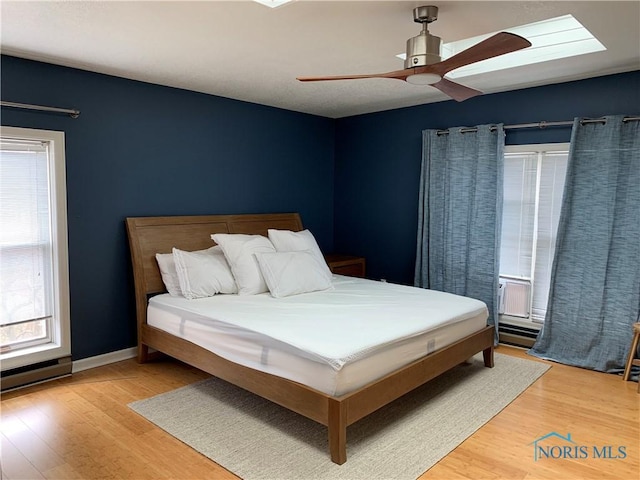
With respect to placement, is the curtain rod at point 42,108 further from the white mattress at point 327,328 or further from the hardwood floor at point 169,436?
the hardwood floor at point 169,436

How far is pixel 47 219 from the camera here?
3482 millimetres

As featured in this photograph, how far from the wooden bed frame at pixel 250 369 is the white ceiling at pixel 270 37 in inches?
50.6

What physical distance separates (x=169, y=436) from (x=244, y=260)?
1595 millimetres

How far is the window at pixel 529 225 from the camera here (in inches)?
162

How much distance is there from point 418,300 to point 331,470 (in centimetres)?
165

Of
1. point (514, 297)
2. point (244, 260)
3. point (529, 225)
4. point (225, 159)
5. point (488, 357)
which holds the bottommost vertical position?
point (488, 357)

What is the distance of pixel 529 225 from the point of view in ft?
14.1

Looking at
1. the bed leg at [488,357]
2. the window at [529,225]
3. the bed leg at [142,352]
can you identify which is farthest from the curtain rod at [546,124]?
the bed leg at [142,352]

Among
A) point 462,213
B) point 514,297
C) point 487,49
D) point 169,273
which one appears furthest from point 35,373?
point 514,297

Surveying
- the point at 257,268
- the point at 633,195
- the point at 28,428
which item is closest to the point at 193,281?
the point at 257,268

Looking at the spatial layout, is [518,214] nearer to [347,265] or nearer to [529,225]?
Result: [529,225]

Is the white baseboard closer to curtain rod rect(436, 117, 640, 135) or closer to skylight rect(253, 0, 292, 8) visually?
skylight rect(253, 0, 292, 8)

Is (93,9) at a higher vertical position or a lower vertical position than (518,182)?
higher

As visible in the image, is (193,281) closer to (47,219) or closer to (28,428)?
(47,219)
